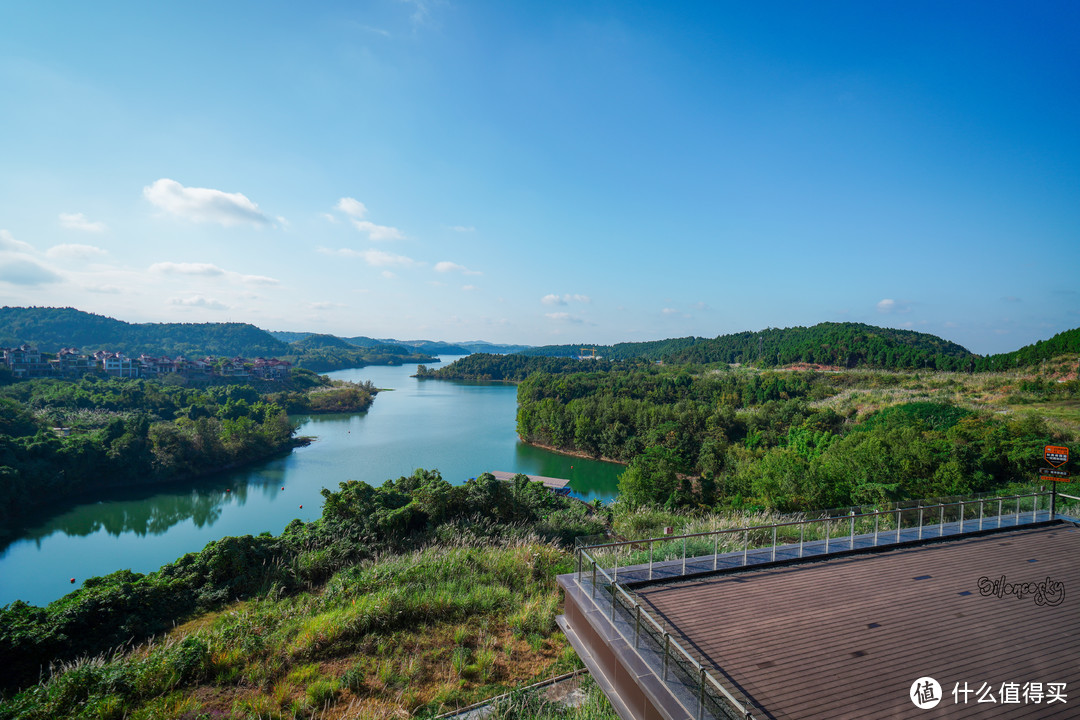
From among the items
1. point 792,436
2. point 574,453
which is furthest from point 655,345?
point 792,436

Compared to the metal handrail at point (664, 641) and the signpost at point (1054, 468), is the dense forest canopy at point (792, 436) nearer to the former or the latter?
the signpost at point (1054, 468)

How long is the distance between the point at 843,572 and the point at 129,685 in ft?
26.9

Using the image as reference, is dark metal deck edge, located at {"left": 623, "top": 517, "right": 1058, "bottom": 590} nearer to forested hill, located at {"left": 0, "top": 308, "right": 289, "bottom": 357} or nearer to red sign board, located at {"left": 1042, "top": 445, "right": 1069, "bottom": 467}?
red sign board, located at {"left": 1042, "top": 445, "right": 1069, "bottom": 467}

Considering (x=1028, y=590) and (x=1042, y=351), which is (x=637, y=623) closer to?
(x=1028, y=590)

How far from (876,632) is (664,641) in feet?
7.76

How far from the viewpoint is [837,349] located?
61.1 metres

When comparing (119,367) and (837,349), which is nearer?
(119,367)

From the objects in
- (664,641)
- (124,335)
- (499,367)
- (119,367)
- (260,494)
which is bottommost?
(260,494)

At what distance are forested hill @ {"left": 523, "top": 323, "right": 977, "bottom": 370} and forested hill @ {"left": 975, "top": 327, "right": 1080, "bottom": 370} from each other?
5.97 meters

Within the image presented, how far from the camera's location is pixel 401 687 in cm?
496

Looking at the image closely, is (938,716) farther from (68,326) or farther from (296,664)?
(68,326)

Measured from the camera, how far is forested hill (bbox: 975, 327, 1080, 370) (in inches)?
1266

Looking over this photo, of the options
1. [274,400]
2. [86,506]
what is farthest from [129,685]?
[274,400]

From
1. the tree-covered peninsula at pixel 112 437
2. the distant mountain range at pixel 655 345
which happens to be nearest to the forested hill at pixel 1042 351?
the distant mountain range at pixel 655 345
